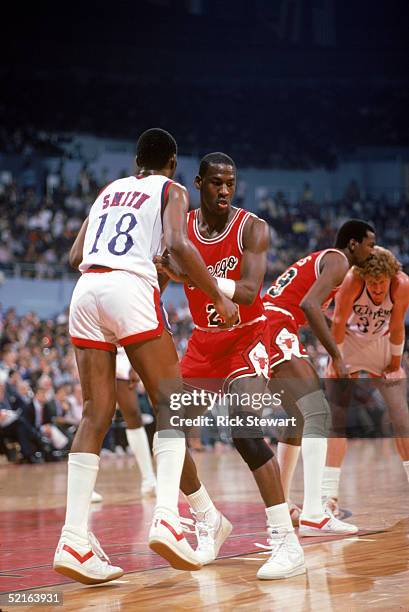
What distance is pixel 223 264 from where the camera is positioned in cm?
495

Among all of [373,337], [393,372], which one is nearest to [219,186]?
[373,337]

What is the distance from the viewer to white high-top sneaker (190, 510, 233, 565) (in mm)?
4809

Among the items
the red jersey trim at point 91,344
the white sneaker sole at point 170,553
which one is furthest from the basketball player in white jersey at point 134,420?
the white sneaker sole at point 170,553

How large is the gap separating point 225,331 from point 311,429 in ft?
4.09

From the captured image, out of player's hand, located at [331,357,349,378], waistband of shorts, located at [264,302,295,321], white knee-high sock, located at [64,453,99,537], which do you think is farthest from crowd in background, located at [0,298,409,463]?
white knee-high sock, located at [64,453,99,537]

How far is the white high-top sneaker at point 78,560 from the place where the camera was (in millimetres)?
3990

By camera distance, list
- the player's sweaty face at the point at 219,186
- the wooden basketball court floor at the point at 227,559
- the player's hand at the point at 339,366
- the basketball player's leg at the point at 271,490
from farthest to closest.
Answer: the player's hand at the point at 339,366 < the player's sweaty face at the point at 219,186 < the basketball player's leg at the point at 271,490 < the wooden basketball court floor at the point at 227,559

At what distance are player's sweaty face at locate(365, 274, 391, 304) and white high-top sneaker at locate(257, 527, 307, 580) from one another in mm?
2343

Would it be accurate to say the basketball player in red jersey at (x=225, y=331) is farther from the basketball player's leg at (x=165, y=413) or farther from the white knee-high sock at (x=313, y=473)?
the white knee-high sock at (x=313, y=473)

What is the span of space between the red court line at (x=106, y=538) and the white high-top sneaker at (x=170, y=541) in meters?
0.61

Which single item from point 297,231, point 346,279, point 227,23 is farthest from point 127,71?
point 346,279

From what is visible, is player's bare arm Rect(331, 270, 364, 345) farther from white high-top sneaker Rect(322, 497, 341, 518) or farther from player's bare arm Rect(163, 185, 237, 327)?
player's bare arm Rect(163, 185, 237, 327)

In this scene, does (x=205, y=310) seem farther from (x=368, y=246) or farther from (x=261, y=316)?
(x=368, y=246)

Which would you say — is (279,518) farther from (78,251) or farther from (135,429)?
(135,429)
